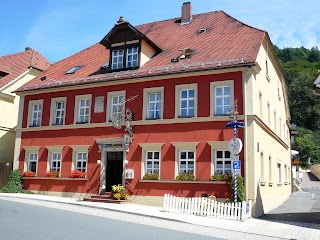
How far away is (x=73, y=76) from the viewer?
22859 millimetres

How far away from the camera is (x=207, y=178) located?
1705 cm

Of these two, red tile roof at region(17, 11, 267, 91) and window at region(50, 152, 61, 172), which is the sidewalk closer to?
window at region(50, 152, 61, 172)

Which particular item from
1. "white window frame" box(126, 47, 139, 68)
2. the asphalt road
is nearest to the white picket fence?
the asphalt road

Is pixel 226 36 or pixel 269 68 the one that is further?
pixel 269 68

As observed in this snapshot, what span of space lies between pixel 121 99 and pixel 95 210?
714cm

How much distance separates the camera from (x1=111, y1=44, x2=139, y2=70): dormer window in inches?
821

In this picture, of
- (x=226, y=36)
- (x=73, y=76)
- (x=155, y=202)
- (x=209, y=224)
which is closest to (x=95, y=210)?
(x=155, y=202)

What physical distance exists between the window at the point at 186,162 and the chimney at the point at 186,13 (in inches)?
420

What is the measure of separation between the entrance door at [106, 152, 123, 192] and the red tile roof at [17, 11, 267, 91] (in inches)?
166

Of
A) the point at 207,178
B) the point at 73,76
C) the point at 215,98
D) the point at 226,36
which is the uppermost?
the point at 226,36

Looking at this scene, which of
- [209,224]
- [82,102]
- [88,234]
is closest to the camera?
[88,234]

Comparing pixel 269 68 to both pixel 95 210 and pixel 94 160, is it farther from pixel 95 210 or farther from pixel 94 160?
pixel 95 210

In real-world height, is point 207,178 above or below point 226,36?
below

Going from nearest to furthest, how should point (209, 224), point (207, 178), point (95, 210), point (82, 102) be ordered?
point (209, 224), point (95, 210), point (207, 178), point (82, 102)
